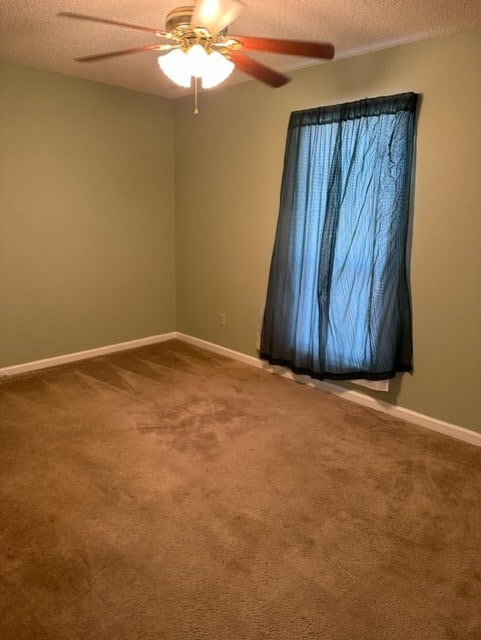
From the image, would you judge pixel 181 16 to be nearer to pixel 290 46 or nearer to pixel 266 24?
pixel 290 46

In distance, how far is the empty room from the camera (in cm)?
183

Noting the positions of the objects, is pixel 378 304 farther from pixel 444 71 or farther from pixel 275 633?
pixel 275 633

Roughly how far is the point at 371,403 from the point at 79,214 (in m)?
2.78

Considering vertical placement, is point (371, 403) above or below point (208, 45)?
below

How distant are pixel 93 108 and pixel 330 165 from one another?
2082 millimetres

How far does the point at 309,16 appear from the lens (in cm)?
250

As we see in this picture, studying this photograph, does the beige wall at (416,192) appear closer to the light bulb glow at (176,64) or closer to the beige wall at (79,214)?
the beige wall at (79,214)

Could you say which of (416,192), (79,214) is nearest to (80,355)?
(79,214)

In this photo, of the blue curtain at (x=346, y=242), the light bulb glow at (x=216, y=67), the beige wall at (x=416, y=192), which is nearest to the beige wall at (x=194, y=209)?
the beige wall at (x=416, y=192)

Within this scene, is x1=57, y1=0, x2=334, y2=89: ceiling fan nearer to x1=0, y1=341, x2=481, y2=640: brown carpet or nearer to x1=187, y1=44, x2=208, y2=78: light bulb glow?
x1=187, y1=44, x2=208, y2=78: light bulb glow

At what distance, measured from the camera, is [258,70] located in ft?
7.52

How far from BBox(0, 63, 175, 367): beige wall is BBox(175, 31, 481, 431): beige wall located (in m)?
0.51

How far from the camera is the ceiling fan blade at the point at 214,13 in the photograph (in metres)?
1.81

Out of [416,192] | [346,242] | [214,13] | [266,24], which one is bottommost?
[346,242]
